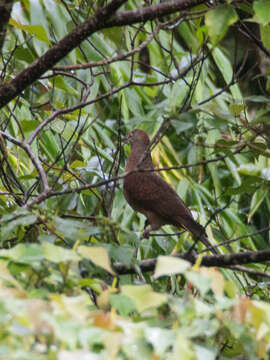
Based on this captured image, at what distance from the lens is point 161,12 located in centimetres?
209

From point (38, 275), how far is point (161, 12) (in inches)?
43.5

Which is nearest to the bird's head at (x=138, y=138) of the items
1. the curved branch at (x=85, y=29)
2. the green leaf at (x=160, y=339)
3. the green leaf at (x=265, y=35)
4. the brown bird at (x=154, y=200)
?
the brown bird at (x=154, y=200)

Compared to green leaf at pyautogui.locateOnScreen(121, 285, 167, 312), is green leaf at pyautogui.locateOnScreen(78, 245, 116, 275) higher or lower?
higher

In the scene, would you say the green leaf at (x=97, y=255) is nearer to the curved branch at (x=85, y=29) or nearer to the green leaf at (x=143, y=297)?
the green leaf at (x=143, y=297)

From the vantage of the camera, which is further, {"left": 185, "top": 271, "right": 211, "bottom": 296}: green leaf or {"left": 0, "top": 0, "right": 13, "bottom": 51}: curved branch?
{"left": 0, "top": 0, "right": 13, "bottom": 51}: curved branch

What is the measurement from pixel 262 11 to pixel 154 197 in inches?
75.1

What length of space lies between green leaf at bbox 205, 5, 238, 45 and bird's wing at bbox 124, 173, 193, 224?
1.73 metres

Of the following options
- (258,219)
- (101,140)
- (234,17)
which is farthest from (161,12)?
(258,219)

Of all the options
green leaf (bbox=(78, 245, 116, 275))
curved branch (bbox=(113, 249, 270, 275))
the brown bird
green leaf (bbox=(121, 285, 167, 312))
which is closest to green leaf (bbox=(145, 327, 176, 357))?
green leaf (bbox=(121, 285, 167, 312))

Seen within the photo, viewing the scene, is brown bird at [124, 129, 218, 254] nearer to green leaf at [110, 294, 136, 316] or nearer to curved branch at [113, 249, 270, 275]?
curved branch at [113, 249, 270, 275]

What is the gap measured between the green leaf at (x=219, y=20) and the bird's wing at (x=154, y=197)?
5.67 ft

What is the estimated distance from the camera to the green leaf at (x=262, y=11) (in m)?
1.84

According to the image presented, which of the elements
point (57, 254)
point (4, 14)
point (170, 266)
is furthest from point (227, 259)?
point (4, 14)

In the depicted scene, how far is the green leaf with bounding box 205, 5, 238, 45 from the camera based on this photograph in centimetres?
187
